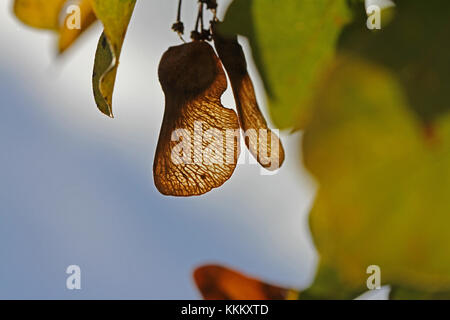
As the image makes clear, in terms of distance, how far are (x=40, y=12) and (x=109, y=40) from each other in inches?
8.7

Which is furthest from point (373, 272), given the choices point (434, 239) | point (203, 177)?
point (203, 177)

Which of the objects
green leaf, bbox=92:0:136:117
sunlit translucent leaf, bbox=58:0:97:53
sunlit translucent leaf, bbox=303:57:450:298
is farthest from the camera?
sunlit translucent leaf, bbox=58:0:97:53

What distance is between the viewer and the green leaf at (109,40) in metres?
0.58

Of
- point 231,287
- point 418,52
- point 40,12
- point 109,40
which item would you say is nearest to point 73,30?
point 40,12

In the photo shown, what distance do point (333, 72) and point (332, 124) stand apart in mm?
26

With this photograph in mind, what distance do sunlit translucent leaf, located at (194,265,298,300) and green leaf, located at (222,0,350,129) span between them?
0.54 ft

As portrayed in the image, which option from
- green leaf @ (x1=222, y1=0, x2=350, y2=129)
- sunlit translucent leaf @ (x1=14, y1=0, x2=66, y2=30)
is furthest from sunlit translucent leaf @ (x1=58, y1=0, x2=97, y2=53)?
green leaf @ (x1=222, y1=0, x2=350, y2=129)

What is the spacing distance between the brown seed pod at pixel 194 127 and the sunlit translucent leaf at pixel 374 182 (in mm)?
380

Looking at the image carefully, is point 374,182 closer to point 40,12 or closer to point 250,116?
point 250,116

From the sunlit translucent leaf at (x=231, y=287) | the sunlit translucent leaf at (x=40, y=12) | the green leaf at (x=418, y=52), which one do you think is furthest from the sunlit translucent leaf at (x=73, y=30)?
the green leaf at (x=418, y=52)

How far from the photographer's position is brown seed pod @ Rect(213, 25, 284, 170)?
621 mm

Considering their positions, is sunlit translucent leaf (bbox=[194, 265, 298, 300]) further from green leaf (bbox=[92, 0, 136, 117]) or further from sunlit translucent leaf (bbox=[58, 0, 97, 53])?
sunlit translucent leaf (bbox=[58, 0, 97, 53])

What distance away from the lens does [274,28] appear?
66 centimetres

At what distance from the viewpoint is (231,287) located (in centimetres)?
59
